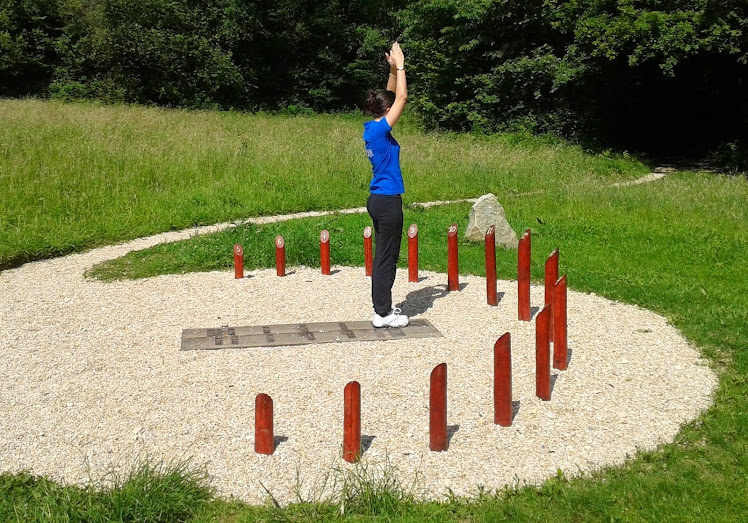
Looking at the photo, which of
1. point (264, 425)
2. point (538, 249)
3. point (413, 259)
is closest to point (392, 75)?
point (413, 259)

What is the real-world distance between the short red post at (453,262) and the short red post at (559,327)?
250cm

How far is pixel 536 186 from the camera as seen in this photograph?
53.5 feet

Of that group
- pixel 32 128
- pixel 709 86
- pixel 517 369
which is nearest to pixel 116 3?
pixel 32 128

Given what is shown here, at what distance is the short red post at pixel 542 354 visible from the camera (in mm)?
5211

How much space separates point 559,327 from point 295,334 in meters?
2.35

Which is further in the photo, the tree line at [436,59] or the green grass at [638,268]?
the tree line at [436,59]

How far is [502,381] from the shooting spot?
4902 mm

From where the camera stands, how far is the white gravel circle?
4.61 metres

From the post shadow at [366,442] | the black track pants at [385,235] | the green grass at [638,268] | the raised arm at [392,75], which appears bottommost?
the green grass at [638,268]

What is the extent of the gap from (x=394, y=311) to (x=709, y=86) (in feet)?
71.5

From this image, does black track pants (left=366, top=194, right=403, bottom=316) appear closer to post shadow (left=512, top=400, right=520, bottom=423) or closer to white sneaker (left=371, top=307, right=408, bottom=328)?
white sneaker (left=371, top=307, right=408, bottom=328)

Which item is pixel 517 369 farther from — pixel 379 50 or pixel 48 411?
pixel 379 50

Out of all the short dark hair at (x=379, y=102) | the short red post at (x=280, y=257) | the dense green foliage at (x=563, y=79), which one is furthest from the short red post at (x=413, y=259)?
the dense green foliage at (x=563, y=79)

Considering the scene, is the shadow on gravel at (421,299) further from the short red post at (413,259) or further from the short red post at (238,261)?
the short red post at (238,261)
